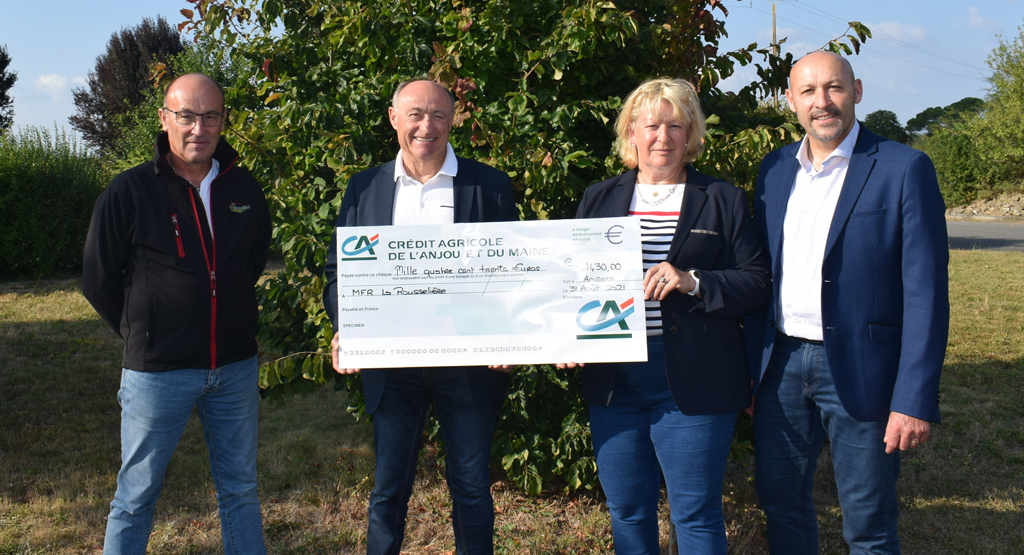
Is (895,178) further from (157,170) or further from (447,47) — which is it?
(157,170)

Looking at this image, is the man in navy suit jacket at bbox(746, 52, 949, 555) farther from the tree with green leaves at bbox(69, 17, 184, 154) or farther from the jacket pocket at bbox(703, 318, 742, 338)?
the tree with green leaves at bbox(69, 17, 184, 154)

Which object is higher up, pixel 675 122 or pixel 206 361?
pixel 675 122

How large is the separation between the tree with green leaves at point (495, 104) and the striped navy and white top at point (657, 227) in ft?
2.22

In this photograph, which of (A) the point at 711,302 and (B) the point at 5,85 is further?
(B) the point at 5,85

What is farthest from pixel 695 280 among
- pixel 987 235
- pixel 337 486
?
pixel 987 235

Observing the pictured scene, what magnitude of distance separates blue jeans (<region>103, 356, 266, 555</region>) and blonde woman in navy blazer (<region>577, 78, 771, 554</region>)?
141cm

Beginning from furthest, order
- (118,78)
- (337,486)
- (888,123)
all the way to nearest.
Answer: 1. (888,123)
2. (118,78)
3. (337,486)

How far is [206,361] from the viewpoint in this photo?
2742mm

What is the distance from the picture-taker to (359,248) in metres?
2.70

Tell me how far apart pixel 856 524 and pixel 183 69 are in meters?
20.7

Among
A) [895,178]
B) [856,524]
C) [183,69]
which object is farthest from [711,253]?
[183,69]

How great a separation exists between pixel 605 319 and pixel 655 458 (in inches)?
22.6

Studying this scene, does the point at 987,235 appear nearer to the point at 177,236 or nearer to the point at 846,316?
the point at 846,316

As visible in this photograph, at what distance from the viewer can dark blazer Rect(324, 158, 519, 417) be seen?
109 inches
